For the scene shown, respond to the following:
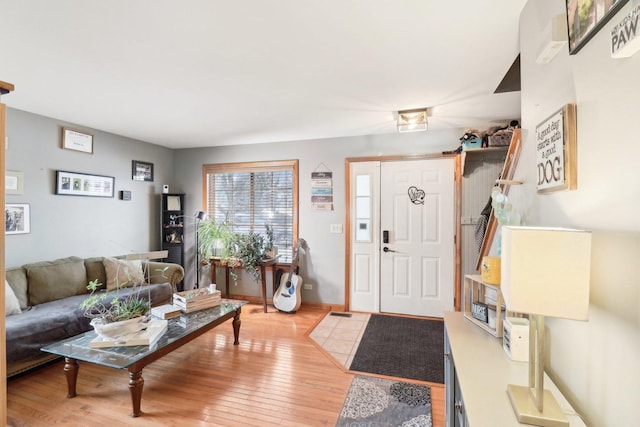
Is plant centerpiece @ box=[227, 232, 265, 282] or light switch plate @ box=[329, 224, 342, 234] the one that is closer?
plant centerpiece @ box=[227, 232, 265, 282]

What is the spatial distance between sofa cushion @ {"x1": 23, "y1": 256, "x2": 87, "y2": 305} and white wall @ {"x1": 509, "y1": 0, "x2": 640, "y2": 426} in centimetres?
398

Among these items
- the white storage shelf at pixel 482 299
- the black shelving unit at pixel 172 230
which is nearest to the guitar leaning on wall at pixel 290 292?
the black shelving unit at pixel 172 230

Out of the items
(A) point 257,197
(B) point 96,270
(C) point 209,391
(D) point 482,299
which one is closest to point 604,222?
(D) point 482,299

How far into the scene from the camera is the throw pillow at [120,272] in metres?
3.40

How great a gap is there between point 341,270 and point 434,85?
2544 millimetres

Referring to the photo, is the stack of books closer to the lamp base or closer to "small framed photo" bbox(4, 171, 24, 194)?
"small framed photo" bbox(4, 171, 24, 194)

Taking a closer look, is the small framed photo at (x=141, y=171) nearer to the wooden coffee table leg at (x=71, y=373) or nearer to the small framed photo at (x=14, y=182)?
the small framed photo at (x=14, y=182)

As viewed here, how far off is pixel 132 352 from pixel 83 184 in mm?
2542

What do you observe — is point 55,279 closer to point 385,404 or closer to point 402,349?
point 385,404

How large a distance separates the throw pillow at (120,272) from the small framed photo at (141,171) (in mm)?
1273

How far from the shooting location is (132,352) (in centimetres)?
199

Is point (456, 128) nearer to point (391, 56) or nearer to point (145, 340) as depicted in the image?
point (391, 56)

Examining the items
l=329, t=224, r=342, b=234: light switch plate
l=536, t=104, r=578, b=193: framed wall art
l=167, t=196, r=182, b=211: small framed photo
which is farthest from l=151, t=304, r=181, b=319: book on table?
l=536, t=104, r=578, b=193: framed wall art

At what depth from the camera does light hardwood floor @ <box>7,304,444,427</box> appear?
1938 mm
